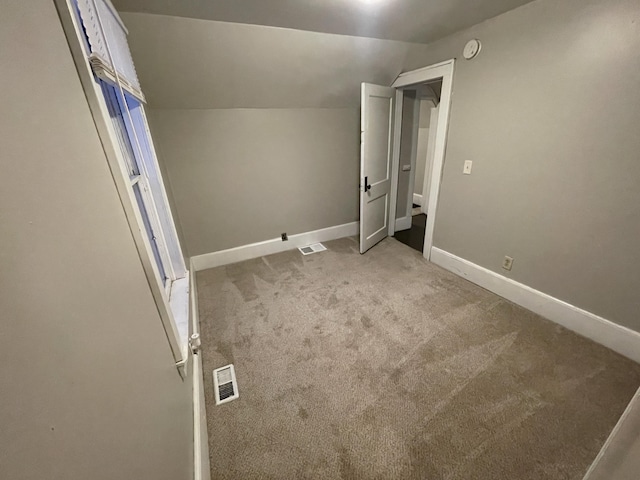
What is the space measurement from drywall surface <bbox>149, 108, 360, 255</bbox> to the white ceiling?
92 cm

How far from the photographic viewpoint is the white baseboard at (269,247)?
295 centimetres

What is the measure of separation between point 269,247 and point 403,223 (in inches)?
81.4

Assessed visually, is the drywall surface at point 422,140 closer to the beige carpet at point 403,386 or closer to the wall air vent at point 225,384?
the beige carpet at point 403,386

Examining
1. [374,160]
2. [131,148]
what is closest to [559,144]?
[374,160]

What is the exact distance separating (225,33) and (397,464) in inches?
114

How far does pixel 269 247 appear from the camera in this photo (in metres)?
3.21

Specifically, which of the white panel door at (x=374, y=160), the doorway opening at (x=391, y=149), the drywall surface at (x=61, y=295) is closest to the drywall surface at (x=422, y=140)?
the doorway opening at (x=391, y=149)

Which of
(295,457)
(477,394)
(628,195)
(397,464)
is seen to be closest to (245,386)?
(295,457)

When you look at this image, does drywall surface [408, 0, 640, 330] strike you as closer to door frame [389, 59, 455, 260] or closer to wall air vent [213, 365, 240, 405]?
door frame [389, 59, 455, 260]

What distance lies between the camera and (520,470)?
44.9 inches

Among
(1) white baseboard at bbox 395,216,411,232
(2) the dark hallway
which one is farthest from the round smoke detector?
(1) white baseboard at bbox 395,216,411,232

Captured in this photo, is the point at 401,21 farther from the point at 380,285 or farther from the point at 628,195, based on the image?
the point at 380,285

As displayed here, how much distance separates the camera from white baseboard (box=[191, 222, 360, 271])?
295 centimetres

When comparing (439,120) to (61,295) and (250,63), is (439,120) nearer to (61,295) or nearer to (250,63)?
(250,63)
